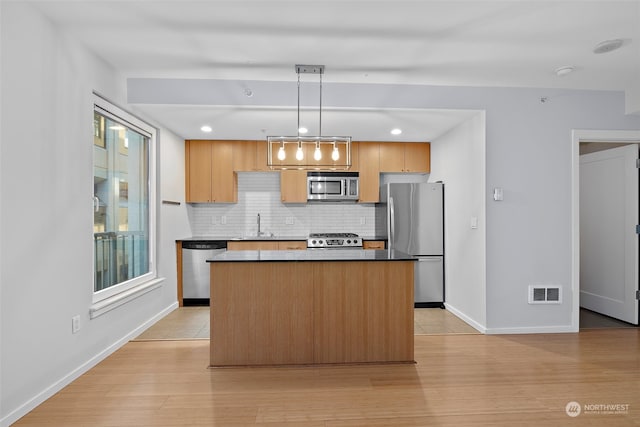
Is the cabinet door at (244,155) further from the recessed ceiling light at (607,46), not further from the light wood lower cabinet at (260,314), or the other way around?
the recessed ceiling light at (607,46)

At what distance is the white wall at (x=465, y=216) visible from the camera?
3.70 m

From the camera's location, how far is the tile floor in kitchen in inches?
142

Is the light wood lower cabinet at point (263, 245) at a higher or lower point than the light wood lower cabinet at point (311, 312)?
higher

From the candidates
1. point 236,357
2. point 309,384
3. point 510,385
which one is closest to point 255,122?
point 236,357

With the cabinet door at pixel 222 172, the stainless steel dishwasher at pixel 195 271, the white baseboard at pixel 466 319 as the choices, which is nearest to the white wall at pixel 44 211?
the stainless steel dishwasher at pixel 195 271

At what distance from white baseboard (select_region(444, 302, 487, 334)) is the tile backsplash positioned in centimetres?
164

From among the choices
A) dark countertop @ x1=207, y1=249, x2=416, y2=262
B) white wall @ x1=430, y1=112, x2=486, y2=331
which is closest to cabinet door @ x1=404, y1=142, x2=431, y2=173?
white wall @ x1=430, y1=112, x2=486, y2=331

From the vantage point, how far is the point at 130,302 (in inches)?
136

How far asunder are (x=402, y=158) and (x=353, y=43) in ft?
8.83

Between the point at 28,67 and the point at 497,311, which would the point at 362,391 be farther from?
the point at 28,67

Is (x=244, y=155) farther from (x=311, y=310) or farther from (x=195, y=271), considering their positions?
(x=311, y=310)

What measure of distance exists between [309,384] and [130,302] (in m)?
2.02

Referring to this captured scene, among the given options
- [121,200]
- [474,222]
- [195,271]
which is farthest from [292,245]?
[474,222]

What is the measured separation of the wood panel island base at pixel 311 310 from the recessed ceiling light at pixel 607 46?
7.38ft
